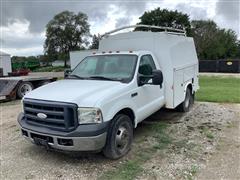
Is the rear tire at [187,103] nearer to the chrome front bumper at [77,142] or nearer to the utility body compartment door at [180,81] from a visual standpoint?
the utility body compartment door at [180,81]

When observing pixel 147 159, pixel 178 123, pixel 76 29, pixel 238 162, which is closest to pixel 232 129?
pixel 178 123

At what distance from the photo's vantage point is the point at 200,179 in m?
3.86

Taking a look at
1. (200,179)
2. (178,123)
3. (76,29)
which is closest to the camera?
(200,179)

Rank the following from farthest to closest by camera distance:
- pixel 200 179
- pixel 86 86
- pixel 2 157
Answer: pixel 2 157
pixel 86 86
pixel 200 179

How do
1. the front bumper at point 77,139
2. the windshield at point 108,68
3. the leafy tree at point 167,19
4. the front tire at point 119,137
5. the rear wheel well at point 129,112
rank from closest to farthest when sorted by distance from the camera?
the front bumper at point 77,139, the front tire at point 119,137, the rear wheel well at point 129,112, the windshield at point 108,68, the leafy tree at point 167,19

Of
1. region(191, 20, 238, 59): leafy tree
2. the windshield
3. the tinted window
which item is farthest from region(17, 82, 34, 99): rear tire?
region(191, 20, 238, 59): leafy tree

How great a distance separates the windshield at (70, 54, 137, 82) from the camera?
5184mm

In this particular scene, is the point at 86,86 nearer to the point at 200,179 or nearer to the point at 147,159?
the point at 147,159

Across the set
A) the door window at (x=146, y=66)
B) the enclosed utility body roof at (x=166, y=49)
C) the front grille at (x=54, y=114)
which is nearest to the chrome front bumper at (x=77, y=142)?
the front grille at (x=54, y=114)

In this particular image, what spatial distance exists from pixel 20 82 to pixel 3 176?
8.93 metres

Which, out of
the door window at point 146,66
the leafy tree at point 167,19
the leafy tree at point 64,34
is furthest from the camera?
the leafy tree at point 64,34

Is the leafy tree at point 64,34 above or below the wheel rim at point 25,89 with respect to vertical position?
above

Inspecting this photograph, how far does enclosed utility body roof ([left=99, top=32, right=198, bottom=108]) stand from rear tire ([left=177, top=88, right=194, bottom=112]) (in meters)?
0.67

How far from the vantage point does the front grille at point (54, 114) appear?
3.97 m
